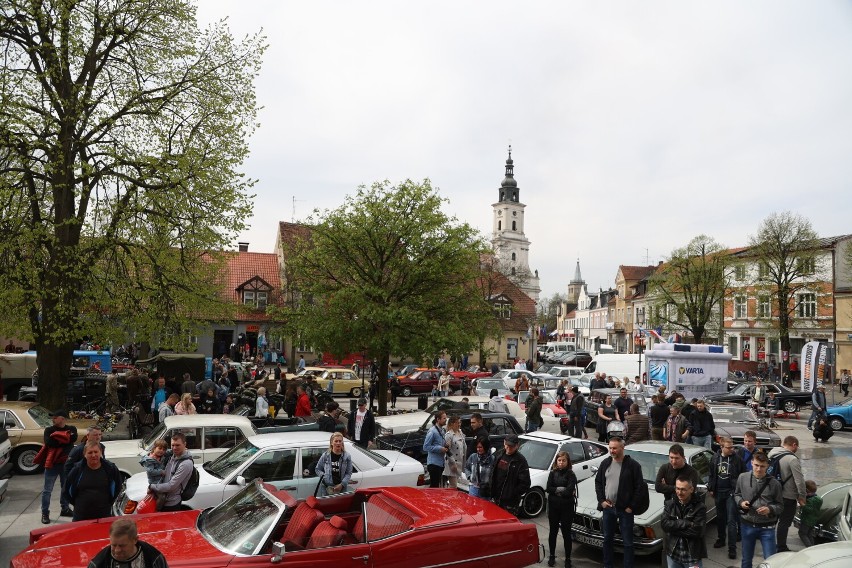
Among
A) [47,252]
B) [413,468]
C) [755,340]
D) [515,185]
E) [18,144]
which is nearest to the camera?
[413,468]

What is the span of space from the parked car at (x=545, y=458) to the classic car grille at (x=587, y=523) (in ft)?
5.58

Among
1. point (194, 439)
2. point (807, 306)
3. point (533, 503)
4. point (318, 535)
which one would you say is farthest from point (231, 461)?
point (807, 306)

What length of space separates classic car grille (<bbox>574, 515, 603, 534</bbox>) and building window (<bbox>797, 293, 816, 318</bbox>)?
44875 mm

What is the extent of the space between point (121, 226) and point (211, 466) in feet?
35.7

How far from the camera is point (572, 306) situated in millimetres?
137500

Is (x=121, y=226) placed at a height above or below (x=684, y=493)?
above

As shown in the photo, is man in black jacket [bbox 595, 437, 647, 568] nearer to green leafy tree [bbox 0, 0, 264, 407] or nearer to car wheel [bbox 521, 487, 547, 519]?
car wheel [bbox 521, 487, 547, 519]

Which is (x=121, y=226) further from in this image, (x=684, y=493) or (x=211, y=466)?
(x=684, y=493)

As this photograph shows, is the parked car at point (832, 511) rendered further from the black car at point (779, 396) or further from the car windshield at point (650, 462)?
the black car at point (779, 396)

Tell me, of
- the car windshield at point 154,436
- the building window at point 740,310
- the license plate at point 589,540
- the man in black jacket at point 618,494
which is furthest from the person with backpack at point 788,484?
the building window at point 740,310

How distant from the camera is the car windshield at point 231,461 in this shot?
9.32 meters

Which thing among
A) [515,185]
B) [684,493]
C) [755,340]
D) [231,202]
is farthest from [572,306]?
[684,493]

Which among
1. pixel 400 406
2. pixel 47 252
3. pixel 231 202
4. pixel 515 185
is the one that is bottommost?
pixel 400 406

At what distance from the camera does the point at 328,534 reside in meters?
6.05
